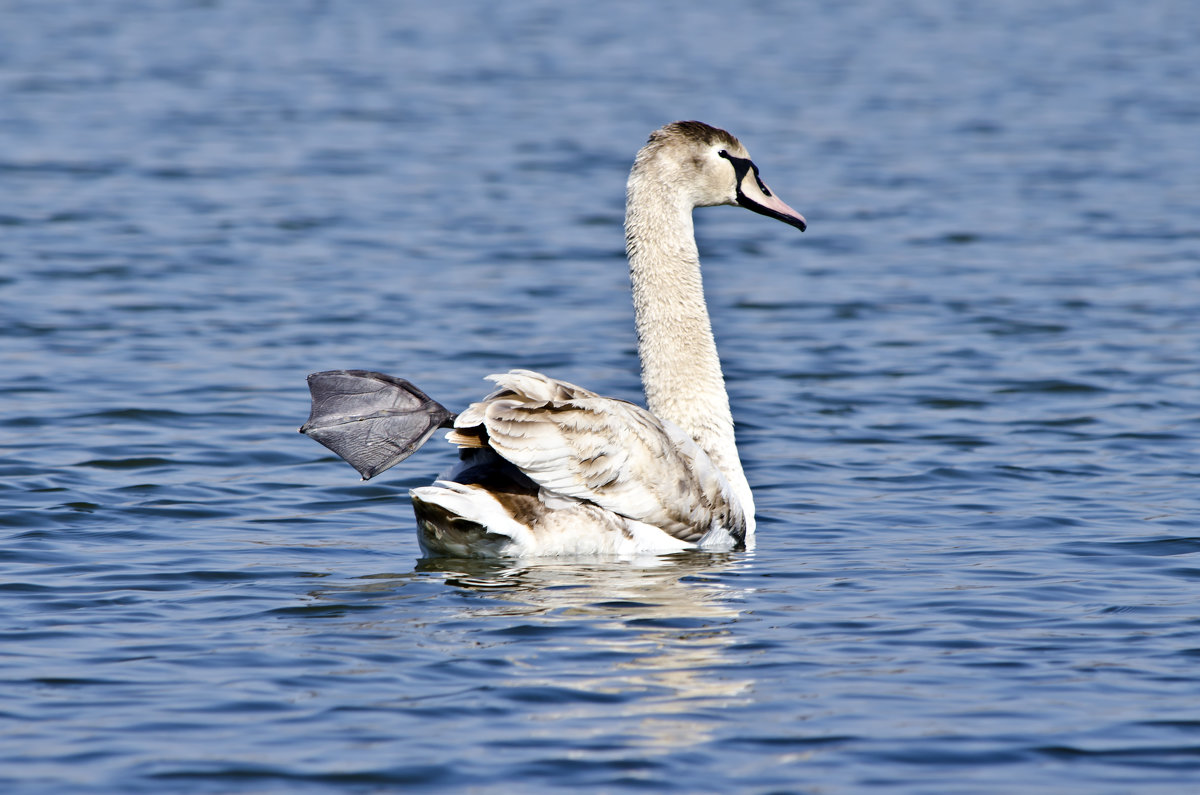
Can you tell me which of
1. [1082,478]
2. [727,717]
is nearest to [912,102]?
[1082,478]

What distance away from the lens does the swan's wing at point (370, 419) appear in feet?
27.5

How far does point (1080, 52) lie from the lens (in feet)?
116

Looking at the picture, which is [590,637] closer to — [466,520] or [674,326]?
[466,520]

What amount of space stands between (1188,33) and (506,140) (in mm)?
19703

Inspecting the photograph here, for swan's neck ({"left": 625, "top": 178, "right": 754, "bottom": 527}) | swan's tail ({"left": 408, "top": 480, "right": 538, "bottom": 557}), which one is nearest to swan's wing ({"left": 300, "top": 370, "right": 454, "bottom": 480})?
swan's tail ({"left": 408, "top": 480, "right": 538, "bottom": 557})

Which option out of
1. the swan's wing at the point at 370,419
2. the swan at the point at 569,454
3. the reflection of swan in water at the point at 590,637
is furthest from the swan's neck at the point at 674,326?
the swan's wing at the point at 370,419

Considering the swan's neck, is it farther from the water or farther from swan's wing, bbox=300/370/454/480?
swan's wing, bbox=300/370/454/480

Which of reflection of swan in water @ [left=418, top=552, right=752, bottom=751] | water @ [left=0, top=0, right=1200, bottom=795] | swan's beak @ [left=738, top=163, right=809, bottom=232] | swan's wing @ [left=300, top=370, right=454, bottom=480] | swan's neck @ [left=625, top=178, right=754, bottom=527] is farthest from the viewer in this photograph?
swan's beak @ [left=738, top=163, right=809, bottom=232]

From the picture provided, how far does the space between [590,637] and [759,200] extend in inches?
155

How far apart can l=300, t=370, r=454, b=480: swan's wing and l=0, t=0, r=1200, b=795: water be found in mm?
731

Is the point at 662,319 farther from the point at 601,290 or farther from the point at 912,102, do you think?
the point at 912,102

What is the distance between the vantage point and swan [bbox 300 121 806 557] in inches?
332

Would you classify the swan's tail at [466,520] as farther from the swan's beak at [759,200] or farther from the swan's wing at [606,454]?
the swan's beak at [759,200]

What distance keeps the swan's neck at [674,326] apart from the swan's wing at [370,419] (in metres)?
1.94
